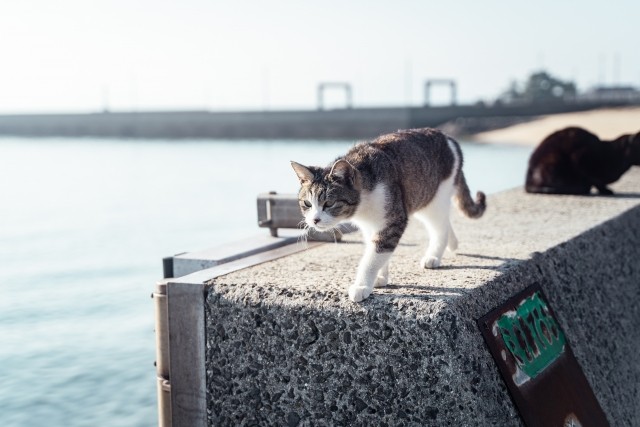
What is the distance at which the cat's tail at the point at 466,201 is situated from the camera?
4600 mm

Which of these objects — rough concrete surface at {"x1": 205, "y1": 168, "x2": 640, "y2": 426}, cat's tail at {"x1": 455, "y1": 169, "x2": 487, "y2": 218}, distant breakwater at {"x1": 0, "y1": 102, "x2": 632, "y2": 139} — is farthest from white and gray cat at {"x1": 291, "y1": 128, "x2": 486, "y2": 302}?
distant breakwater at {"x1": 0, "y1": 102, "x2": 632, "y2": 139}

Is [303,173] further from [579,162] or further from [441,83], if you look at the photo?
[441,83]

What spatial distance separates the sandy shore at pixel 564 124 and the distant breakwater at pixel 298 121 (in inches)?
71.0

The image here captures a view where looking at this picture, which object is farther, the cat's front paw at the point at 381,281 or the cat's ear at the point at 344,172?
the cat's front paw at the point at 381,281

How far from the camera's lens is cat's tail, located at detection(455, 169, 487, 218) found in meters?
4.60

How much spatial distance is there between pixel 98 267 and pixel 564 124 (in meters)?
42.4

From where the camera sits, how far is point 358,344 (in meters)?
3.20

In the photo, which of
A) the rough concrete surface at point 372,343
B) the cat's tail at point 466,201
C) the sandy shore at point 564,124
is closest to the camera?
the rough concrete surface at point 372,343

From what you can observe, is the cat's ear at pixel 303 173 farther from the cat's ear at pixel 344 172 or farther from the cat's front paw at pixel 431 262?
the cat's front paw at pixel 431 262

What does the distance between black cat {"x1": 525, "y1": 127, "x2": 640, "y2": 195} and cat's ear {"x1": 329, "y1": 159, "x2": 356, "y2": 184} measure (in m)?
4.57

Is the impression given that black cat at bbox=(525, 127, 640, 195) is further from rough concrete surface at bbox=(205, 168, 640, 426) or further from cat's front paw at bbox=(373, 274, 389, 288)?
cat's front paw at bbox=(373, 274, 389, 288)

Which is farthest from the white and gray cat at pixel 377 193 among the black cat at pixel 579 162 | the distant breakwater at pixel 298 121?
the distant breakwater at pixel 298 121

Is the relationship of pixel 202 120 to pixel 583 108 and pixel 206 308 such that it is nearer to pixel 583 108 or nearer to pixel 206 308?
pixel 583 108

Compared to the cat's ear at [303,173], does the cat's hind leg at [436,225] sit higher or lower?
lower
